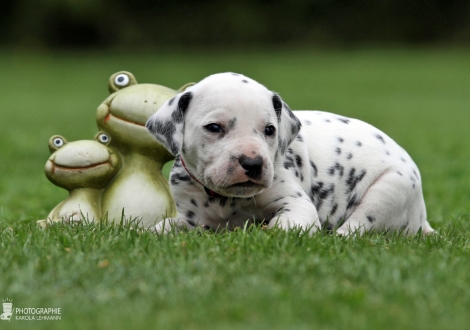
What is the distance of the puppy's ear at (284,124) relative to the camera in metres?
5.34

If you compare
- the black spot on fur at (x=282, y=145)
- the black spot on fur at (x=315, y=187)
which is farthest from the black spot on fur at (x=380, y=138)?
the black spot on fur at (x=282, y=145)

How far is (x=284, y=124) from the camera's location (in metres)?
5.38

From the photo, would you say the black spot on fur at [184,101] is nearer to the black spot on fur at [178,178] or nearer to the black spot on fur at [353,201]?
the black spot on fur at [178,178]

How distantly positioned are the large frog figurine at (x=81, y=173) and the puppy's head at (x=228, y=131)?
67 centimetres

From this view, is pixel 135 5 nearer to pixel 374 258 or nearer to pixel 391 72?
pixel 391 72

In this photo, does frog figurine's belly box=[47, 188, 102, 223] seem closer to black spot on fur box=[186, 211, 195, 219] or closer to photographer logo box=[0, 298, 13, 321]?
black spot on fur box=[186, 211, 195, 219]

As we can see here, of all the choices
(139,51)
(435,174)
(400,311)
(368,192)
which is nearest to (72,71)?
(139,51)

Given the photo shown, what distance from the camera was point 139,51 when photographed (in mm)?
41625


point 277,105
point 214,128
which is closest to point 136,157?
point 214,128

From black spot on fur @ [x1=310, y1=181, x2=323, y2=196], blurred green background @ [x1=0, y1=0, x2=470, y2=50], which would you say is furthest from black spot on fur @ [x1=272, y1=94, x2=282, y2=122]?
blurred green background @ [x1=0, y1=0, x2=470, y2=50]

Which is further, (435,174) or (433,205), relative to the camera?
(435,174)

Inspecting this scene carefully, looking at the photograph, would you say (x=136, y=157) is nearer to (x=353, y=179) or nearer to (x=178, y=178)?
(x=178, y=178)

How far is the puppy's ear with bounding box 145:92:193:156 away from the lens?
17.4 feet

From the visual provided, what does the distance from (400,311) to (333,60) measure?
117 feet
